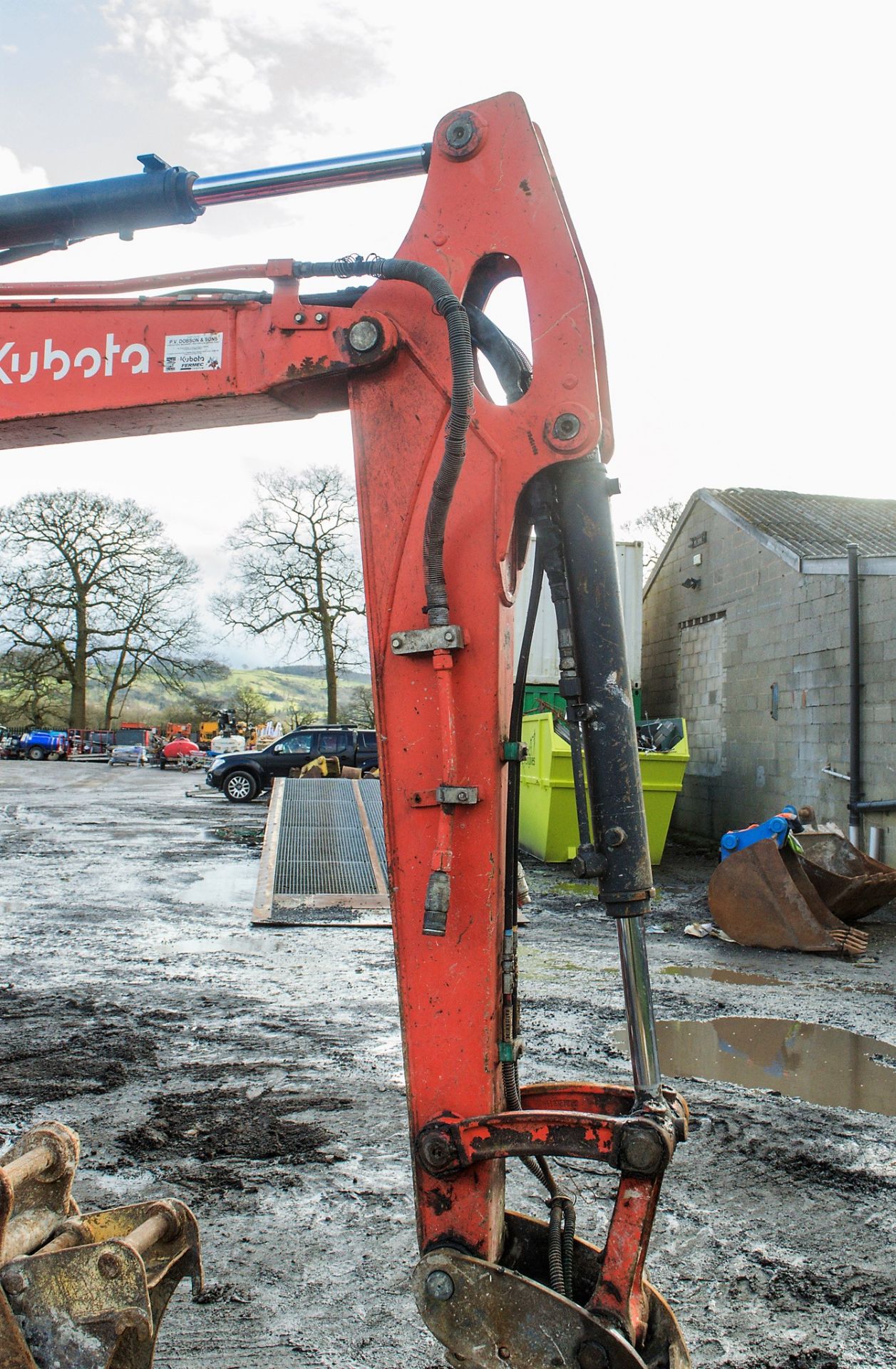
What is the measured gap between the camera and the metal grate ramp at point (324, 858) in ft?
27.6

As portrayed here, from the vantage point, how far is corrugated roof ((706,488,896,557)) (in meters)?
13.4

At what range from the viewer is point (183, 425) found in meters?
2.59

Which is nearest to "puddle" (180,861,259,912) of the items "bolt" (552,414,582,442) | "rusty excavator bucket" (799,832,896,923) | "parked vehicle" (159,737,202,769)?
"rusty excavator bucket" (799,832,896,923)

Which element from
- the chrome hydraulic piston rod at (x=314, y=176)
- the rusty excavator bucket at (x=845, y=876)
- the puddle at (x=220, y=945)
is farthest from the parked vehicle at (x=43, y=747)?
the chrome hydraulic piston rod at (x=314, y=176)

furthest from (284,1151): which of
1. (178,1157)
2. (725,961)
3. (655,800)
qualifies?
(655,800)

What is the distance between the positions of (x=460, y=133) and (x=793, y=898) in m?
6.99

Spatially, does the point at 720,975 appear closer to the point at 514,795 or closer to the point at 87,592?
the point at 514,795

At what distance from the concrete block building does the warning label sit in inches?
359

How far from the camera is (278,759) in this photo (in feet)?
67.3

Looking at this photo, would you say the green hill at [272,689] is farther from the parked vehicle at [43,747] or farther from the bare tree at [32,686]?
the parked vehicle at [43,747]

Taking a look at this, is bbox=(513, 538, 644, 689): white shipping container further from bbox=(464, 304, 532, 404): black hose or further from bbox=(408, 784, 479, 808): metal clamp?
bbox=(408, 784, 479, 808): metal clamp

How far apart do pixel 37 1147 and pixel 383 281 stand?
2.25 metres

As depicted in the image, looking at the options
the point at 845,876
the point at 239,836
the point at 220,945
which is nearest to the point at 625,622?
the point at 845,876

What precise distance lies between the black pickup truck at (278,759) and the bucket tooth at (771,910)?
12608 mm
